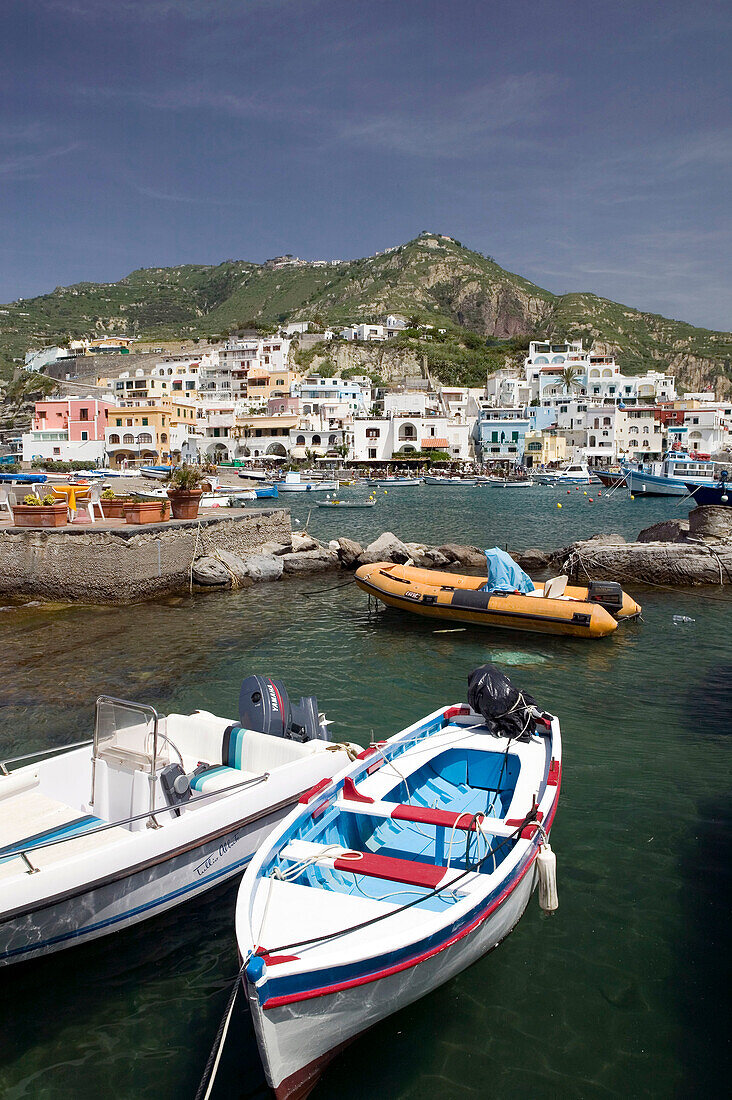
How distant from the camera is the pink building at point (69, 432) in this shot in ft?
226

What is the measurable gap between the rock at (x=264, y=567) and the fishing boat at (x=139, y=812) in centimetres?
1305

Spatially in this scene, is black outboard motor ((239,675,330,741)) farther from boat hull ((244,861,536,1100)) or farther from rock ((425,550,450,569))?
rock ((425,550,450,569))

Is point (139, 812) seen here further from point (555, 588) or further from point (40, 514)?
point (40, 514)

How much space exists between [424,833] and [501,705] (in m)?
1.90

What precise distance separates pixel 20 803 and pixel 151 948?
1737 mm

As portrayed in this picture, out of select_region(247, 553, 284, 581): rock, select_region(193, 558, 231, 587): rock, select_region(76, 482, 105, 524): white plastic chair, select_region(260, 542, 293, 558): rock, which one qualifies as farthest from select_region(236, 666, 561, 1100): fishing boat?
select_region(260, 542, 293, 558): rock

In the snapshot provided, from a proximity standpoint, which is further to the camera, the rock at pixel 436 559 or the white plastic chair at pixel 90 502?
the rock at pixel 436 559

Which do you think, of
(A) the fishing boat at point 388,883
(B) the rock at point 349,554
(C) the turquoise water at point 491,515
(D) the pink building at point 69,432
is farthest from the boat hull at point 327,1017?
(D) the pink building at point 69,432

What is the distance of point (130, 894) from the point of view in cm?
545

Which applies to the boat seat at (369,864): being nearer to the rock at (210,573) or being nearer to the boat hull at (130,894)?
the boat hull at (130,894)

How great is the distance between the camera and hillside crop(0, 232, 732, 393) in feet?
490

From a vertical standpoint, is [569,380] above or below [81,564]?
above

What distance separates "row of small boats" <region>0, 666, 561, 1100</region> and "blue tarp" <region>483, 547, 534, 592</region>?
26.6 ft

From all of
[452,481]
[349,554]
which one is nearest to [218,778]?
[349,554]
